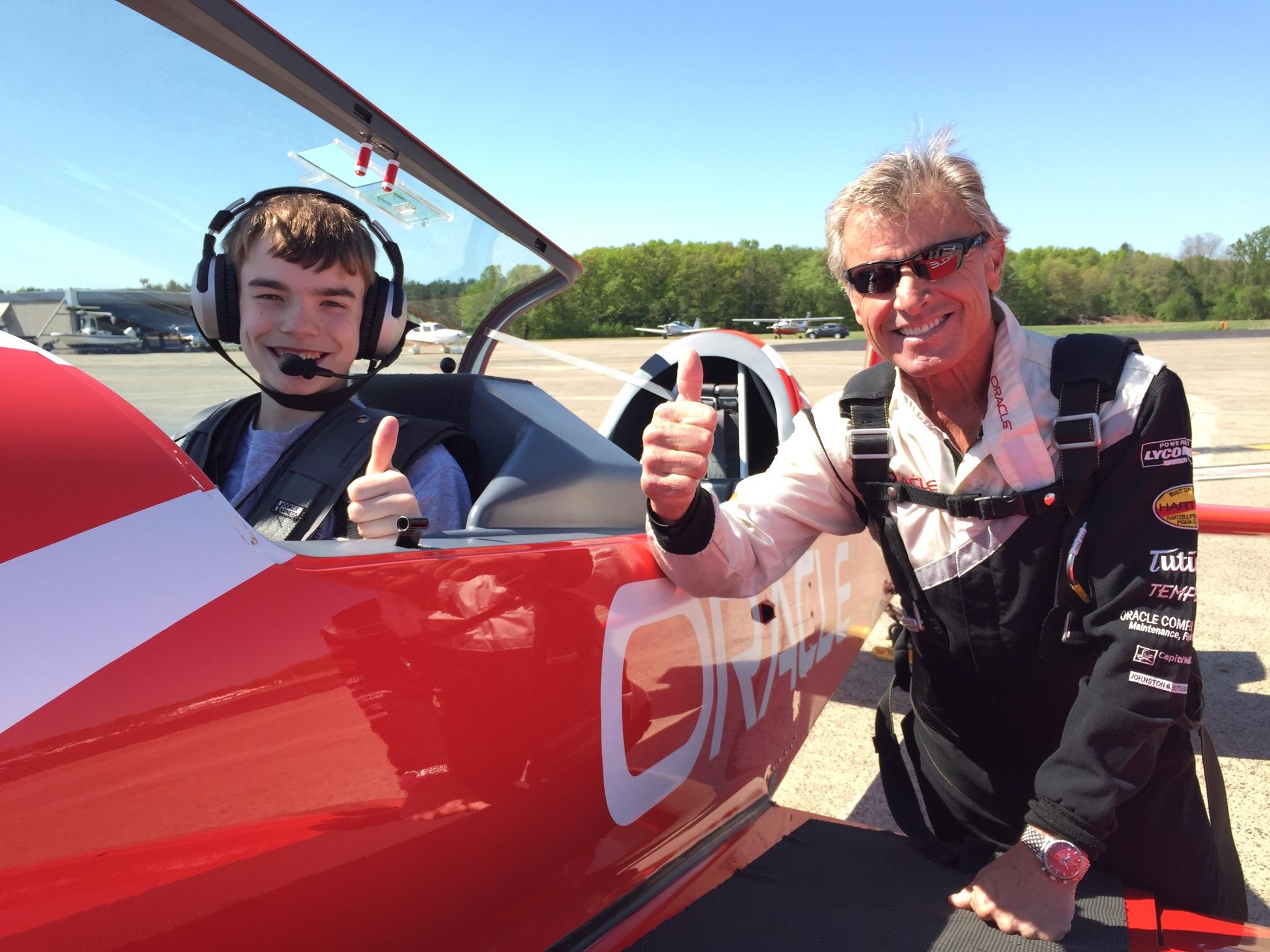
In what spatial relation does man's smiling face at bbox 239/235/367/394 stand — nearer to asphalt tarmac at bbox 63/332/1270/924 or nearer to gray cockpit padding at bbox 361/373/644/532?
asphalt tarmac at bbox 63/332/1270/924

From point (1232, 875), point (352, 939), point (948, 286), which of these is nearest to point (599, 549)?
point (352, 939)

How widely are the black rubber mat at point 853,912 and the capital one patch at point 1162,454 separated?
0.75 meters

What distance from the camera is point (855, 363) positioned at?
92.9 feet

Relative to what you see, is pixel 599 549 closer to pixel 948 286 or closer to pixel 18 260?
pixel 948 286

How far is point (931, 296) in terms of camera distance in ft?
4.97

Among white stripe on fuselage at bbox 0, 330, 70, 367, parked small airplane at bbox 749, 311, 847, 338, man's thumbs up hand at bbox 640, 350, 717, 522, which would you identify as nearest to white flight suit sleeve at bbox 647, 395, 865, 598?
man's thumbs up hand at bbox 640, 350, 717, 522

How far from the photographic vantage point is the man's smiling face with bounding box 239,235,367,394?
5.46ft

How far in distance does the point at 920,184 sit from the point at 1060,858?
3.75 ft

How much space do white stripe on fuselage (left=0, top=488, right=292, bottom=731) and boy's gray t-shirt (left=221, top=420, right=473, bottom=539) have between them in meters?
0.60

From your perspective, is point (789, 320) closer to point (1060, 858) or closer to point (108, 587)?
point (1060, 858)

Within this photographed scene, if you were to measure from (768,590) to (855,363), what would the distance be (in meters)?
27.5

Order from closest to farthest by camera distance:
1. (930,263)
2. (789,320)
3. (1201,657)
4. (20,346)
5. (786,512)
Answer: (20,346)
(930,263)
(786,512)
(1201,657)
(789,320)

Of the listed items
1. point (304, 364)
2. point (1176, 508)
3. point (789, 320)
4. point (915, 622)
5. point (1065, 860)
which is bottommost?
point (1065, 860)

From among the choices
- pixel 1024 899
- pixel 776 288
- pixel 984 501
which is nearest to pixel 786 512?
pixel 984 501
